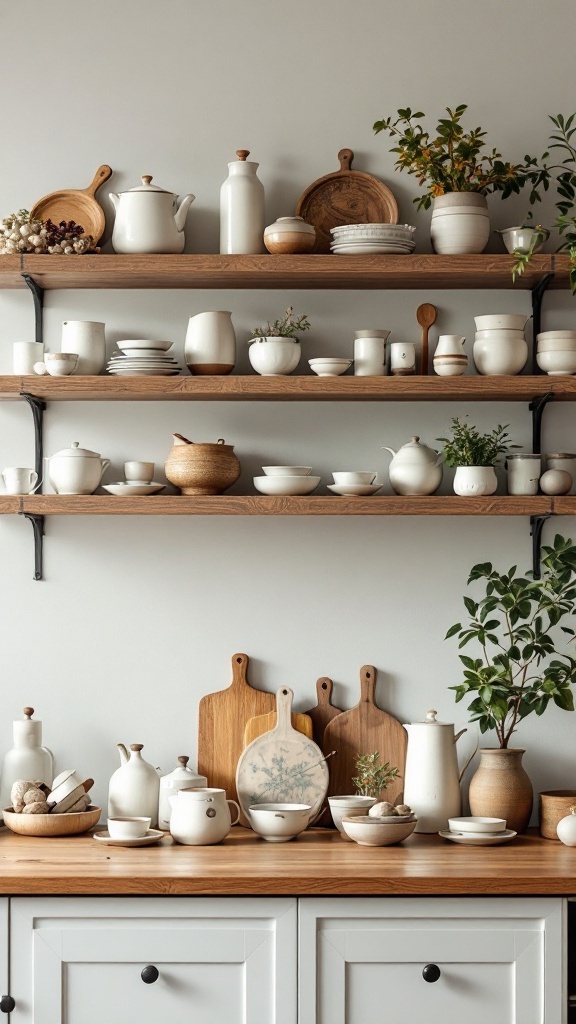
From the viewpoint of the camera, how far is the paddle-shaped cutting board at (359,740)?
2756 mm

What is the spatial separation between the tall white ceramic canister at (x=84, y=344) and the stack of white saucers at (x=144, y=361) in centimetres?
6

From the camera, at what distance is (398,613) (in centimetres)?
282

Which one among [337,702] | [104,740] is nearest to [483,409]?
[337,702]

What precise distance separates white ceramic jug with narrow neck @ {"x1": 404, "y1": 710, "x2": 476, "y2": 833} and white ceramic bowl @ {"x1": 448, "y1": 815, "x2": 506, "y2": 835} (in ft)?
0.32

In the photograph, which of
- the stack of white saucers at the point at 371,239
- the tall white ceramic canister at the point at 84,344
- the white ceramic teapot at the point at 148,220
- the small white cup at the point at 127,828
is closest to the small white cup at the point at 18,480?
the tall white ceramic canister at the point at 84,344

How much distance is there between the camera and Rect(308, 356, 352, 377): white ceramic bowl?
2623 millimetres

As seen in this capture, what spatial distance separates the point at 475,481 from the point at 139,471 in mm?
784

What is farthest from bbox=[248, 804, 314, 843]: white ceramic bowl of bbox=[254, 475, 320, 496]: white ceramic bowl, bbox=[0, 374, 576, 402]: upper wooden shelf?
bbox=[0, 374, 576, 402]: upper wooden shelf

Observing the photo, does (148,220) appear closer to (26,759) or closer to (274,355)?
(274,355)

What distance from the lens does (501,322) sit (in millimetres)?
2682

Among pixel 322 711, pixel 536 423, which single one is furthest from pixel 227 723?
pixel 536 423

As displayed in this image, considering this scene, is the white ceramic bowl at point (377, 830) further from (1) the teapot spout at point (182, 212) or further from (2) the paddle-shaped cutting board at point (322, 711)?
(1) the teapot spout at point (182, 212)

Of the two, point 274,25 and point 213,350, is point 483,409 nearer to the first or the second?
point 213,350

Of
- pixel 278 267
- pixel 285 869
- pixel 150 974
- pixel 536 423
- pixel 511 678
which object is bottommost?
pixel 150 974
